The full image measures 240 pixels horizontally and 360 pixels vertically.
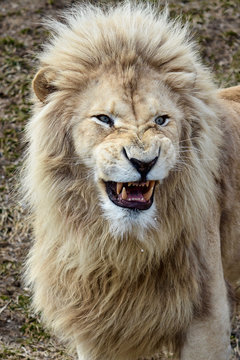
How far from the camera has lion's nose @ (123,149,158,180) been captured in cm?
311

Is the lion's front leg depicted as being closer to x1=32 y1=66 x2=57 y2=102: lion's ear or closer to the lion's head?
the lion's head

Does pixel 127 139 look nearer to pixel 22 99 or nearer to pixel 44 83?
pixel 44 83

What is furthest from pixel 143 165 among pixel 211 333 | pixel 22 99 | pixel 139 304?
pixel 22 99

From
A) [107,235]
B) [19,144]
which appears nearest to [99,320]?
[107,235]

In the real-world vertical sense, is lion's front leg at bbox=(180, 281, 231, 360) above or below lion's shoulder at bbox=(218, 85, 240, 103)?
below

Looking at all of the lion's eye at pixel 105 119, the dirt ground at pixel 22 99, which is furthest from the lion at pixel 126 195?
the dirt ground at pixel 22 99

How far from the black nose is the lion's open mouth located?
0.10 m

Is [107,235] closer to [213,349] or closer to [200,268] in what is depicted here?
[200,268]

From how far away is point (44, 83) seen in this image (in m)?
3.66

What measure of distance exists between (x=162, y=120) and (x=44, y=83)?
626mm

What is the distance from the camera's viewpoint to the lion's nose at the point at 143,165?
3111 mm

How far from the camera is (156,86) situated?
352 cm

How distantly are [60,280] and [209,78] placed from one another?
1.27m

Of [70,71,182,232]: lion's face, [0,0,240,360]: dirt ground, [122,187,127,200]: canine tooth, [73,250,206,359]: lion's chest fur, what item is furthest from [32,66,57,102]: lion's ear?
[0,0,240,360]: dirt ground
